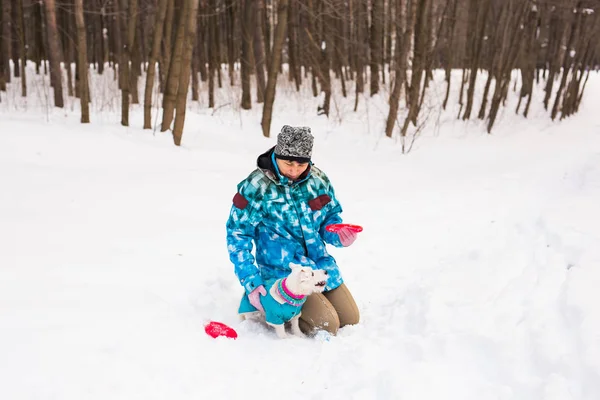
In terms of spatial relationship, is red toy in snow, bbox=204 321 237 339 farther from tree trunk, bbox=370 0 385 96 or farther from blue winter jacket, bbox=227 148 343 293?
tree trunk, bbox=370 0 385 96

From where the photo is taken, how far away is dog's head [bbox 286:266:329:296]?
3.01 m

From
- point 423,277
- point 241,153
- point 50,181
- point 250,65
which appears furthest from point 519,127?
point 50,181

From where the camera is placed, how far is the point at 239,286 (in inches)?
160

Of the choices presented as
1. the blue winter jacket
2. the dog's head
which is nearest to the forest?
the blue winter jacket

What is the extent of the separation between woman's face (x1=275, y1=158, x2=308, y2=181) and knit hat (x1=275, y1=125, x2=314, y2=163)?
0.10 feet

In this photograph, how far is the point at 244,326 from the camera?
3357 mm

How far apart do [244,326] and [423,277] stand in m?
1.66

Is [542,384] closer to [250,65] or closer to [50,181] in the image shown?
[50,181]

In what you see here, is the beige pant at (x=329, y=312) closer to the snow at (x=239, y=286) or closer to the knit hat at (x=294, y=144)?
the snow at (x=239, y=286)

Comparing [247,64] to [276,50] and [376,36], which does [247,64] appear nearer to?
[376,36]

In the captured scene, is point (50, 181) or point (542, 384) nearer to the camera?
point (542, 384)

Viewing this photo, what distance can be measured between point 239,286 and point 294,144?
1491 mm

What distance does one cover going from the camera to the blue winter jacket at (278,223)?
3213 millimetres

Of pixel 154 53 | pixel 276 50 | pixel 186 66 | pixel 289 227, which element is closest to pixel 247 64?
pixel 276 50
